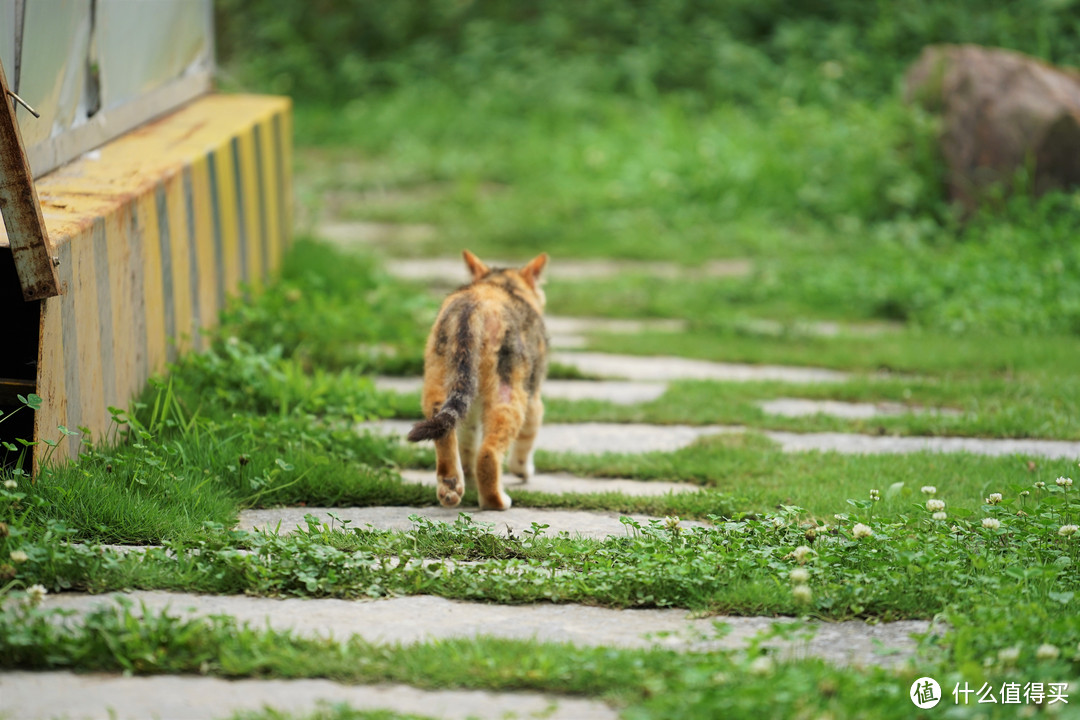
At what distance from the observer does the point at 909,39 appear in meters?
13.5

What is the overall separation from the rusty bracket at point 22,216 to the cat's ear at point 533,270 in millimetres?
2401

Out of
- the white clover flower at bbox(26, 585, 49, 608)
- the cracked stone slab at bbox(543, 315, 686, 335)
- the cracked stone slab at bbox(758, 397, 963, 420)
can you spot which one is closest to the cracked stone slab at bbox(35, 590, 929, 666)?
the white clover flower at bbox(26, 585, 49, 608)

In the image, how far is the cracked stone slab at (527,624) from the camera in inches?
136

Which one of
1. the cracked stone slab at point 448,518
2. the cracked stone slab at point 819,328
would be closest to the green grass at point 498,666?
the cracked stone slab at point 448,518

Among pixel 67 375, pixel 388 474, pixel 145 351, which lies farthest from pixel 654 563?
pixel 145 351

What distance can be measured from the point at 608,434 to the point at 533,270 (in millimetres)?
944

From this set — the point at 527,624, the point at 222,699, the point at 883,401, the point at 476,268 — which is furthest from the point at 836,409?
the point at 222,699

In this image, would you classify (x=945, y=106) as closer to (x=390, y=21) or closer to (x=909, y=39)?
(x=909, y=39)

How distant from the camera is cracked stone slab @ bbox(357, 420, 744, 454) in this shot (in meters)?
5.78

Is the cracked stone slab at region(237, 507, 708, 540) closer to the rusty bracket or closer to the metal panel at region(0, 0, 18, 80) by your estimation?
the rusty bracket

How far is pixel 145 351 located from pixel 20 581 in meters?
1.86

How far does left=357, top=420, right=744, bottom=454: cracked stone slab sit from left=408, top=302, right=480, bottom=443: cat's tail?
985 mm

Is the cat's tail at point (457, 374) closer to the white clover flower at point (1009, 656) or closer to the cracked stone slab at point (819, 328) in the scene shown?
the white clover flower at point (1009, 656)

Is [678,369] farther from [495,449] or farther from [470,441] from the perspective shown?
[495,449]
